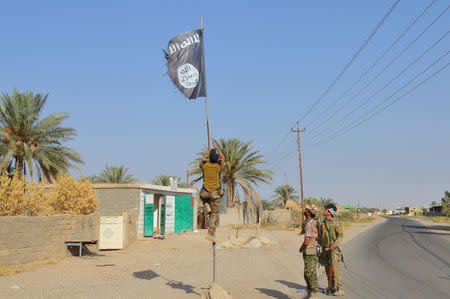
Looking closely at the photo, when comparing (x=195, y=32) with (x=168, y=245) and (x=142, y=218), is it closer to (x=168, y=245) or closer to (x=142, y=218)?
(x=168, y=245)

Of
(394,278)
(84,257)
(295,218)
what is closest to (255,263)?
(394,278)

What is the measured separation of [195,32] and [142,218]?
619 inches

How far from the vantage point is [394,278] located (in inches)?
430

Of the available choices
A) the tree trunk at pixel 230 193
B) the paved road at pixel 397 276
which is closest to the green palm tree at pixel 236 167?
the tree trunk at pixel 230 193

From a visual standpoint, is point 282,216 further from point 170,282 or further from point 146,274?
point 170,282

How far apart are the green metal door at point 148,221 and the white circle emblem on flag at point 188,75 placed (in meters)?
15.3

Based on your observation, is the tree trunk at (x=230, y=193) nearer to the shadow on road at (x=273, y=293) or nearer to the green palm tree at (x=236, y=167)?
the green palm tree at (x=236, y=167)

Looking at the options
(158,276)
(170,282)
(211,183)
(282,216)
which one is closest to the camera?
(211,183)

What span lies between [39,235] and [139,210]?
10079mm

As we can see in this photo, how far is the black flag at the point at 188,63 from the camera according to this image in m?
9.70

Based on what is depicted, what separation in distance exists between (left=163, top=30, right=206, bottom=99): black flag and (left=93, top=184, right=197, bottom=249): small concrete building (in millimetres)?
10521

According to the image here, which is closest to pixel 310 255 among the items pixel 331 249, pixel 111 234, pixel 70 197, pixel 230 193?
pixel 331 249

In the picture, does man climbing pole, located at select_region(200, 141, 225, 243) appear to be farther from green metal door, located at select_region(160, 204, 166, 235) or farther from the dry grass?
green metal door, located at select_region(160, 204, 166, 235)

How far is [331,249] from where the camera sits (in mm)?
8773
